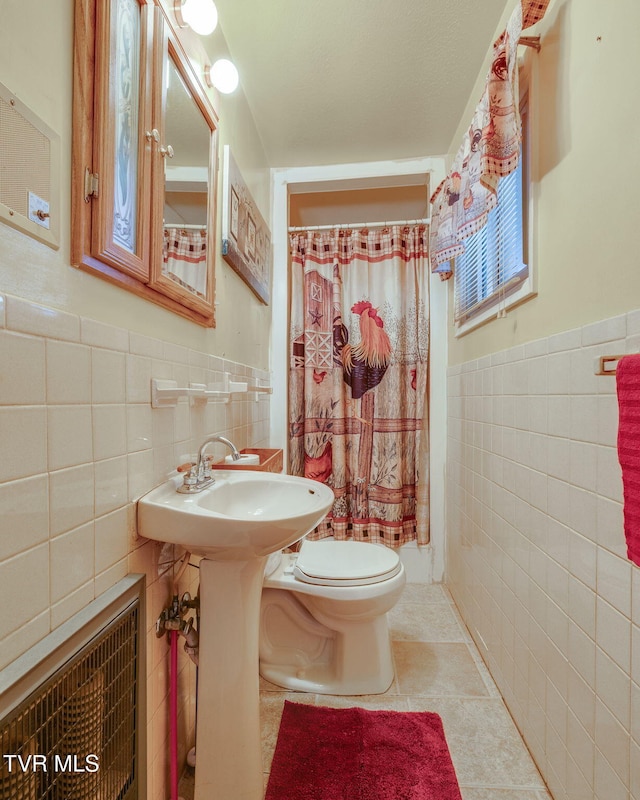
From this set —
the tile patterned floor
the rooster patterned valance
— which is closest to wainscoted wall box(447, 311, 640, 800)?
the tile patterned floor

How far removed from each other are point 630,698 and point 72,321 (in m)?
1.26

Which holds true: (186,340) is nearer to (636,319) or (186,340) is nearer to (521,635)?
(636,319)

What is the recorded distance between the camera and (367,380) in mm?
2295

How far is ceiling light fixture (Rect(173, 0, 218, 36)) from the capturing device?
1080 millimetres

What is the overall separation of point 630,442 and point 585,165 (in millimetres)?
698

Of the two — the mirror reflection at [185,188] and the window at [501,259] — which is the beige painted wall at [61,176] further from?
the window at [501,259]

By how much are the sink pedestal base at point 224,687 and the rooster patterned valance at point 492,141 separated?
52.6 inches

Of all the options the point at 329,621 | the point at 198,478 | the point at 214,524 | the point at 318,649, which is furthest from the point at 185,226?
the point at 318,649

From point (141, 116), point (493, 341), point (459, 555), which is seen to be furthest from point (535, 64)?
point (459, 555)

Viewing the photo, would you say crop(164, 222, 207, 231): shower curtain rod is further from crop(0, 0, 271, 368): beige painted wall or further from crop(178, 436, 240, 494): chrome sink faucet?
crop(178, 436, 240, 494): chrome sink faucet

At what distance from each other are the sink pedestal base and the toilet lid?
0.47m

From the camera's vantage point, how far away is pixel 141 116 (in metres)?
0.91

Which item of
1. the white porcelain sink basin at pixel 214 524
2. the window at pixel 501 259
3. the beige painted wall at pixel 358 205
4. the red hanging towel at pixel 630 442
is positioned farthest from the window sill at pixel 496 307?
the beige painted wall at pixel 358 205

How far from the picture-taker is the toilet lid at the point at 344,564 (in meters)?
1.39
